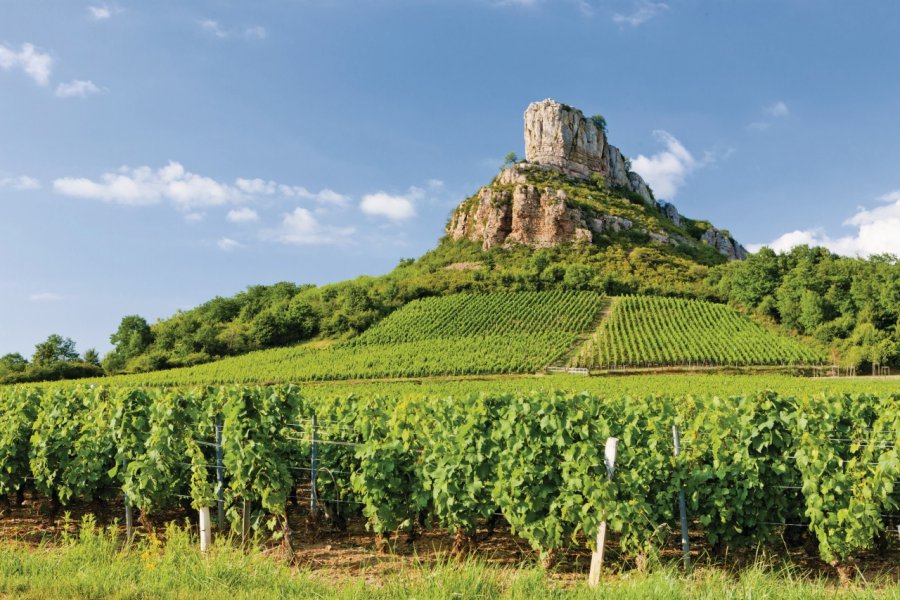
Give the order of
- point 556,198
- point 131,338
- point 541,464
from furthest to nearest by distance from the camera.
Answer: point 556,198, point 131,338, point 541,464

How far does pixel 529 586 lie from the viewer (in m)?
4.58

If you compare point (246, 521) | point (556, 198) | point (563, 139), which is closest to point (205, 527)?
point (246, 521)

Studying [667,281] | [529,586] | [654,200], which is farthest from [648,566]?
[654,200]

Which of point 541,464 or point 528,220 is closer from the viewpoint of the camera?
point 541,464

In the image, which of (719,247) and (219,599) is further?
(719,247)

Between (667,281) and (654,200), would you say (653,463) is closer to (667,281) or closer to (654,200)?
(667,281)

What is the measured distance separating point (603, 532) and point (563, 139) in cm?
11866

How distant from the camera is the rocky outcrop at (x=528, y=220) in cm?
8594

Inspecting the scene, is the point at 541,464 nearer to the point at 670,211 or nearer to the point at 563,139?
the point at 563,139

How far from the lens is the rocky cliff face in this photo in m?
87.1

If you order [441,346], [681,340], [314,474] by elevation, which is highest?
[441,346]

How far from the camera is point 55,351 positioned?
2472 inches

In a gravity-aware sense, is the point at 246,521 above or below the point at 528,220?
below

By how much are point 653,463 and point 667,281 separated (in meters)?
70.6
